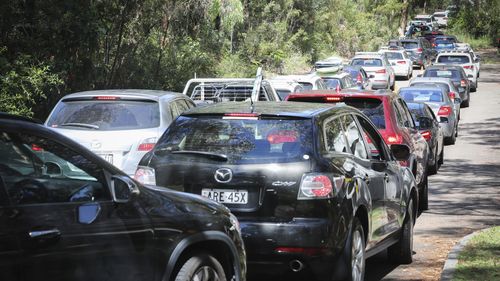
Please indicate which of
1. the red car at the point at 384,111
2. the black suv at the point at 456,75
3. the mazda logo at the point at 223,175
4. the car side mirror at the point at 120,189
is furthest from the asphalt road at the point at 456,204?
the black suv at the point at 456,75

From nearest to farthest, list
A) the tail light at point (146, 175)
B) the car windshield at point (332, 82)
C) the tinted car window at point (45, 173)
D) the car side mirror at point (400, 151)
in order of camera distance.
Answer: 1. the tinted car window at point (45, 173)
2. the tail light at point (146, 175)
3. the car side mirror at point (400, 151)
4. the car windshield at point (332, 82)

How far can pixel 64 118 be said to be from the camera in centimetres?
1137

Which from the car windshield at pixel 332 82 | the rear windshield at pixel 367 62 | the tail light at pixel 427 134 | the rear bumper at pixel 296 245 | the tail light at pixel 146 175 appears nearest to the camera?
the rear bumper at pixel 296 245

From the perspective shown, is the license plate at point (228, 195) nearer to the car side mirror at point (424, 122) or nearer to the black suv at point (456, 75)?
the car side mirror at point (424, 122)

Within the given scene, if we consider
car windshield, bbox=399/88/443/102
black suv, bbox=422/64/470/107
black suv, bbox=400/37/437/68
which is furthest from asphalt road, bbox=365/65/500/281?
black suv, bbox=400/37/437/68

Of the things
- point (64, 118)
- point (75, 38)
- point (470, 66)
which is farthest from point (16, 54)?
point (470, 66)

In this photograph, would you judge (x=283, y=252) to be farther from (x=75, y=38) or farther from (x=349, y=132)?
(x=75, y=38)

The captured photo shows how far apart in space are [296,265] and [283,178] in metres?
0.73

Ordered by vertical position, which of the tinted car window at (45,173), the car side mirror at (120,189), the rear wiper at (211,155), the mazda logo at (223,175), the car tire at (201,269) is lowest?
the car tire at (201,269)

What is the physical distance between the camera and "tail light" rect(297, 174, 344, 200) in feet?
22.9

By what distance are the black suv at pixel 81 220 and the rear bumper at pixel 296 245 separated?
4.18 feet

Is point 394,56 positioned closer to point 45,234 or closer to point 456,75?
point 456,75

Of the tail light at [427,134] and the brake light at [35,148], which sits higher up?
the brake light at [35,148]

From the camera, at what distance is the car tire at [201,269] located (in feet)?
18.0
